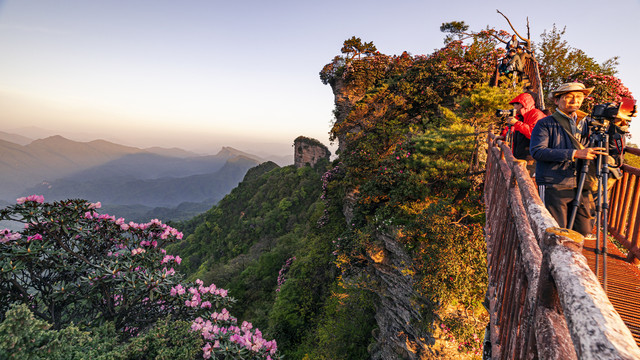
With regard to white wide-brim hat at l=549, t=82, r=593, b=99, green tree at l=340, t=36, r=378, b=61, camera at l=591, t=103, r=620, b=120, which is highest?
green tree at l=340, t=36, r=378, b=61

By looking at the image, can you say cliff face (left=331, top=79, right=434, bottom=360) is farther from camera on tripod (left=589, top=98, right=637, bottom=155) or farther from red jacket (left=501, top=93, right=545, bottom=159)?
camera on tripod (left=589, top=98, right=637, bottom=155)

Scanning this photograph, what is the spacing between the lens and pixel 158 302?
18.7 ft

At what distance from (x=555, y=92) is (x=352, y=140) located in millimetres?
9520

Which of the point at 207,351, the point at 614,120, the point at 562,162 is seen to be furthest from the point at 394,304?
the point at 614,120

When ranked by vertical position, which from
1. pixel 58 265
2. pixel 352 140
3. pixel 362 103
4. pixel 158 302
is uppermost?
pixel 362 103

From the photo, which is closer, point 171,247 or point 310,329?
point 310,329

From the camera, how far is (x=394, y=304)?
906 cm

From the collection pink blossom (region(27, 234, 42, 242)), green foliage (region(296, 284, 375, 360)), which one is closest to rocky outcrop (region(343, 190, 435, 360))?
green foliage (region(296, 284, 375, 360))

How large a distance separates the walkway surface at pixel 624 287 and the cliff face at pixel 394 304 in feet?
14.9

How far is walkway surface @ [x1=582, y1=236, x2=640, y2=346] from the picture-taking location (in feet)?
8.04

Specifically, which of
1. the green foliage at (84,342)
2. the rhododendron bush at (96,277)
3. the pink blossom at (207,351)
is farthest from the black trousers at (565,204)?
the green foliage at (84,342)

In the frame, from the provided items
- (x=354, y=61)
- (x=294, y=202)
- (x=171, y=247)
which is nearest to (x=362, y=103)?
(x=354, y=61)

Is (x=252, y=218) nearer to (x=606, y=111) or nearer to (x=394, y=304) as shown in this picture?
(x=394, y=304)

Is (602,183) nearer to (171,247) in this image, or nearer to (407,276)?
(407,276)
